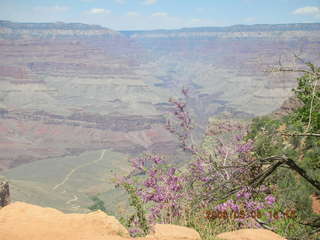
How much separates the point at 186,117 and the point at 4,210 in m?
8.29

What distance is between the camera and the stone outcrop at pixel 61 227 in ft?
23.4

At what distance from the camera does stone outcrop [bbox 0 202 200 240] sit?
7.14m

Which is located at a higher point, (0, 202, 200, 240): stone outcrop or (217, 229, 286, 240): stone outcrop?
(0, 202, 200, 240): stone outcrop

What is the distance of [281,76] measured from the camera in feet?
26.5

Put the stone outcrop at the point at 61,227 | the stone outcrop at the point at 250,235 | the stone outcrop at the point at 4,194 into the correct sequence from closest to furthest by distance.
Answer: the stone outcrop at the point at 61,227, the stone outcrop at the point at 250,235, the stone outcrop at the point at 4,194

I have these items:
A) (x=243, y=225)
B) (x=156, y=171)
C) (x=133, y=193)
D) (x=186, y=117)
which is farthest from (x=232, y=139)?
(x=133, y=193)
